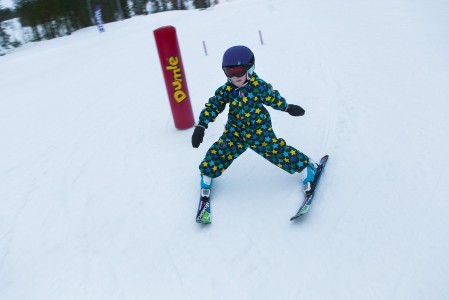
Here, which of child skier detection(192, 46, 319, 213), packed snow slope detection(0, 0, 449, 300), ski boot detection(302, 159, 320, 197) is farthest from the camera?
ski boot detection(302, 159, 320, 197)

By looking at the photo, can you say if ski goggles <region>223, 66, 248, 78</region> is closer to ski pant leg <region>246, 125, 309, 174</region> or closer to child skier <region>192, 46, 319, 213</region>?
child skier <region>192, 46, 319, 213</region>

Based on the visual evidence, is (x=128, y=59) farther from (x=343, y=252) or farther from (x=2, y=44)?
(x=2, y=44)

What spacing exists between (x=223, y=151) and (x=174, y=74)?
1.49 meters

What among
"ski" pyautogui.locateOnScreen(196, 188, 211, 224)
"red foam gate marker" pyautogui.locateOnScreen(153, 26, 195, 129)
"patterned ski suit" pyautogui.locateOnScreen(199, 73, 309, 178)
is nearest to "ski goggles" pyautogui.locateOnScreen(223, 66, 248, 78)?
"patterned ski suit" pyautogui.locateOnScreen(199, 73, 309, 178)

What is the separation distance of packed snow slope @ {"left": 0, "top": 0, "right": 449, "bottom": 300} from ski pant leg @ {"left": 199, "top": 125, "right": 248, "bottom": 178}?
0.28 metres

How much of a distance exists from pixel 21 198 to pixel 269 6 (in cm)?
1158

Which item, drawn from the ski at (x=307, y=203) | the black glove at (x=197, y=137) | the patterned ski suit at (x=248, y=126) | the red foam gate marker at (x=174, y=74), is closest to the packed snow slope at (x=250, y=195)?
the ski at (x=307, y=203)

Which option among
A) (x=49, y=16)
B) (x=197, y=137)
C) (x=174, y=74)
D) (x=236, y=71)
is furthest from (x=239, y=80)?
(x=49, y=16)

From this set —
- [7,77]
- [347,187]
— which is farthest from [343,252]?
[7,77]

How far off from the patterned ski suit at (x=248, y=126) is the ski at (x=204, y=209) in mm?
172

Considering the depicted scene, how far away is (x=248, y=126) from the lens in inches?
106

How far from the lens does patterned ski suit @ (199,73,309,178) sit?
2.62 metres

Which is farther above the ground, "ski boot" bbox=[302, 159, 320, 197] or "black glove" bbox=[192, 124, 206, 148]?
"black glove" bbox=[192, 124, 206, 148]

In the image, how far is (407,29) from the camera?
6.28 metres
